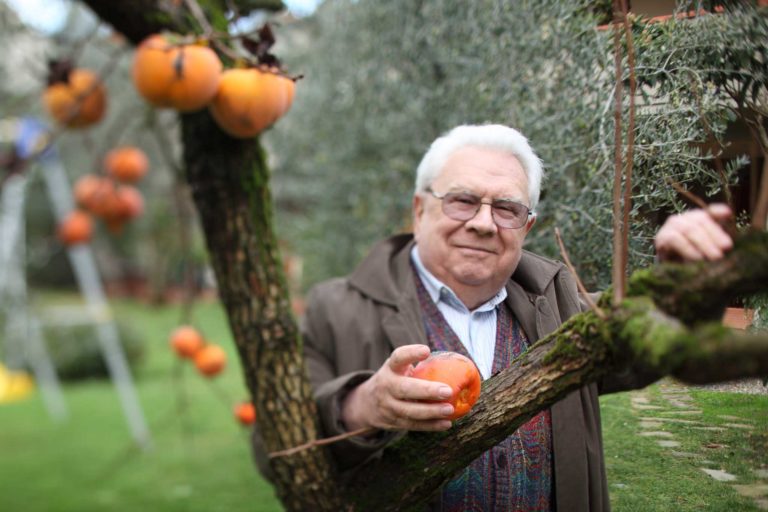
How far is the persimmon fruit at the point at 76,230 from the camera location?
3844 mm

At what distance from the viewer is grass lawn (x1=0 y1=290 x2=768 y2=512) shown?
3.50ft

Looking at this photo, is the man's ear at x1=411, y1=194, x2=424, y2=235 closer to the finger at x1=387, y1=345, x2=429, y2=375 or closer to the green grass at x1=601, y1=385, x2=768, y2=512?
the finger at x1=387, y1=345, x2=429, y2=375

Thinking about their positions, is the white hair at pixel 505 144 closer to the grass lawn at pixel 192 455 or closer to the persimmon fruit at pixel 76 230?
the grass lawn at pixel 192 455

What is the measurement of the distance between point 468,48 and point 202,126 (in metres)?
0.70

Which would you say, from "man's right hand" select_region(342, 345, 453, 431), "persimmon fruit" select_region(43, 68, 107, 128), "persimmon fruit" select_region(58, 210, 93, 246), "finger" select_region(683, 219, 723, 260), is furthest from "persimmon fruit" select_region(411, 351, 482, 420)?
"persimmon fruit" select_region(58, 210, 93, 246)

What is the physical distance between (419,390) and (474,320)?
0.27 meters

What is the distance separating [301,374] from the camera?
1659 mm

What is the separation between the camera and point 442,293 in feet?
4.60

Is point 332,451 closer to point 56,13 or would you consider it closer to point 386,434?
point 386,434

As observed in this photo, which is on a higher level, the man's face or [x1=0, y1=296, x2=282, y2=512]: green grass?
the man's face

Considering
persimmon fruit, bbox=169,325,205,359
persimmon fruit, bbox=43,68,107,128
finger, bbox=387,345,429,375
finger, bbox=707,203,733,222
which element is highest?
persimmon fruit, bbox=43,68,107,128

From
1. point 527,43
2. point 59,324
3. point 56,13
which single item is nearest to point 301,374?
point 527,43

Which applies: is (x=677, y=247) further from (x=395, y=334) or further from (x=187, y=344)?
(x=187, y=344)

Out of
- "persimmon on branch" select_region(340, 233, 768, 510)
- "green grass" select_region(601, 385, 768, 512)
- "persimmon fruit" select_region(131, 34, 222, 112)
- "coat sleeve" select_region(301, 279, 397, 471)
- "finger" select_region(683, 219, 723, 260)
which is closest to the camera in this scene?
"persimmon on branch" select_region(340, 233, 768, 510)
